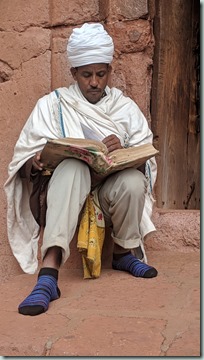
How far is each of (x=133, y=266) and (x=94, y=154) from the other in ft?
2.34

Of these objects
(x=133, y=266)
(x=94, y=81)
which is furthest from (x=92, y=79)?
(x=133, y=266)

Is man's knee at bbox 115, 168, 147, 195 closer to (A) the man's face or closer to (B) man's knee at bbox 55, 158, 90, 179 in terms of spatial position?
(B) man's knee at bbox 55, 158, 90, 179

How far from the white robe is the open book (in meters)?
0.28

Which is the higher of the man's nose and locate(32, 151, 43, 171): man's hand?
the man's nose

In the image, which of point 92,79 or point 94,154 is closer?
point 94,154

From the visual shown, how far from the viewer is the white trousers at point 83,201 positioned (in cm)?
360

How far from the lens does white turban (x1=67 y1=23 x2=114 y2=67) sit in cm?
404

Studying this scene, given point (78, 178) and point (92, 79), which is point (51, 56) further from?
point (78, 178)

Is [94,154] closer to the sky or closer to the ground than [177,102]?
closer to the sky

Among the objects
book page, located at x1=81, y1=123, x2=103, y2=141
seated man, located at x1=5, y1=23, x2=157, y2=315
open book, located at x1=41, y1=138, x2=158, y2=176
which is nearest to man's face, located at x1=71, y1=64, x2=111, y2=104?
seated man, located at x1=5, y1=23, x2=157, y2=315

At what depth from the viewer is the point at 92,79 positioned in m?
4.07

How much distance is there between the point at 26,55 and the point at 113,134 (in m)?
0.96

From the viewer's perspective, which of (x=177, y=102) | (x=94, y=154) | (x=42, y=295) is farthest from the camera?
(x=177, y=102)

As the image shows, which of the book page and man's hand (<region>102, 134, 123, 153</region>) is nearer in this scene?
man's hand (<region>102, 134, 123, 153</region>)
